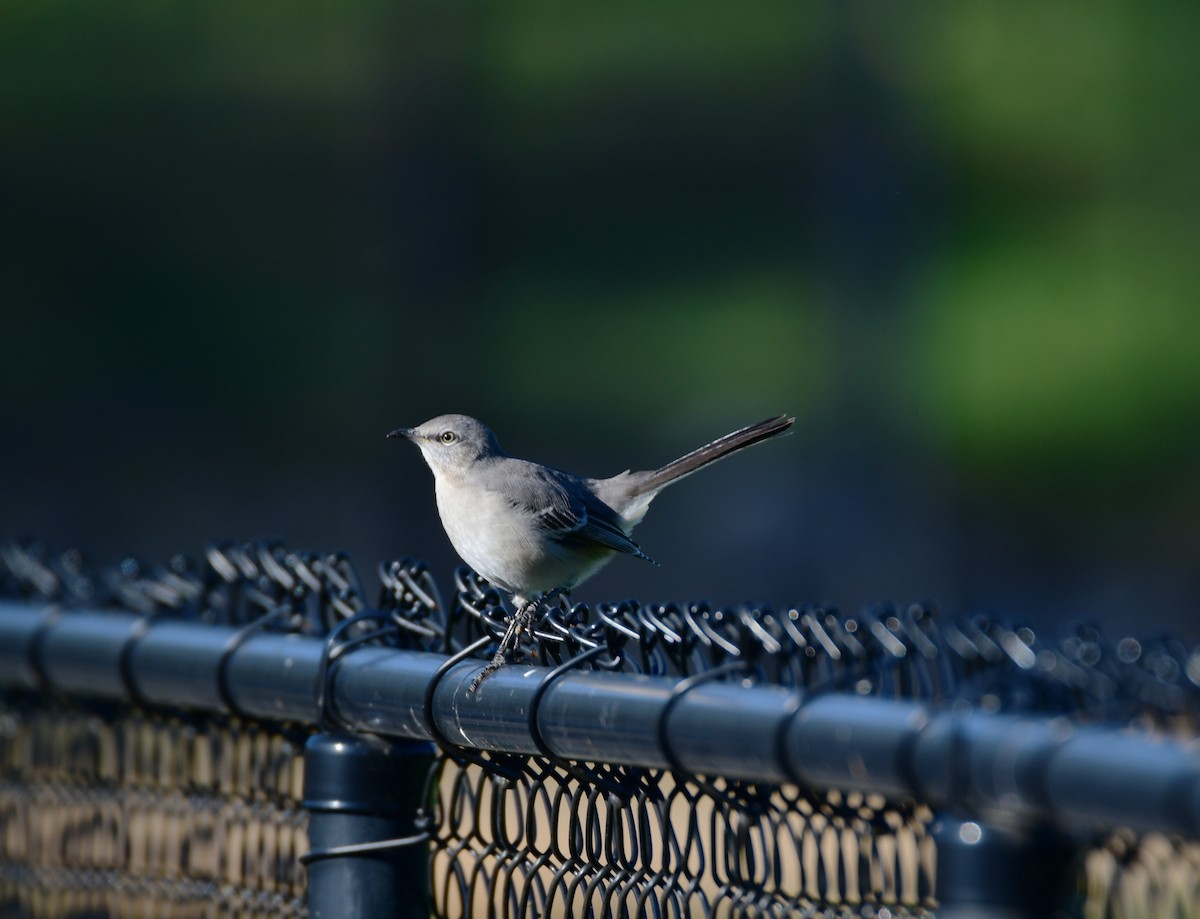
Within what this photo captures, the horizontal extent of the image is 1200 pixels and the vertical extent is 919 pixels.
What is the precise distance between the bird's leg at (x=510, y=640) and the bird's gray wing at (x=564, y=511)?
156 centimetres

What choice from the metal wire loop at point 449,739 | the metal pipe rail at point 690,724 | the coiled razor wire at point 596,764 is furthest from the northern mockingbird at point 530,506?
the metal wire loop at point 449,739

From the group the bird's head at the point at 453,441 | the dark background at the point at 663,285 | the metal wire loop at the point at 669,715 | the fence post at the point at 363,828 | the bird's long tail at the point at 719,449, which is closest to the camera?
the metal wire loop at the point at 669,715

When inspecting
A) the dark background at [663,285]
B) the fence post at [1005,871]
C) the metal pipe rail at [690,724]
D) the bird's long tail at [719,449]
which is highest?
the dark background at [663,285]

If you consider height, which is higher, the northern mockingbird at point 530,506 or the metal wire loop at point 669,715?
the northern mockingbird at point 530,506

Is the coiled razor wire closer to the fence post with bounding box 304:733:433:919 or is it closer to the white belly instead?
the fence post with bounding box 304:733:433:919

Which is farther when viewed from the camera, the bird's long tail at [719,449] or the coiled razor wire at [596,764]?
the bird's long tail at [719,449]

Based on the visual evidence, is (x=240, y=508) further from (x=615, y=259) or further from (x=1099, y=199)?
(x=1099, y=199)

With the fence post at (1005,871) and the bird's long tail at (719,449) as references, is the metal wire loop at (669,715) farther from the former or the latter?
the bird's long tail at (719,449)

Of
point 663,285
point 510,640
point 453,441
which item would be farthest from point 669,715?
point 663,285

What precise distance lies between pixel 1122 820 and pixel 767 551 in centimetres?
1069

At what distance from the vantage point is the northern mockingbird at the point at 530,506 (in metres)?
4.42

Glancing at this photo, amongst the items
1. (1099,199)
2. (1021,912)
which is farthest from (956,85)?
(1021,912)

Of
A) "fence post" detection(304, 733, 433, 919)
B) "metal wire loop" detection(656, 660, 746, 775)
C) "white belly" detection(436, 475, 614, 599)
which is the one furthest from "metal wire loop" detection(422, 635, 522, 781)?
"white belly" detection(436, 475, 614, 599)

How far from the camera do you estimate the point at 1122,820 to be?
4.50 ft
